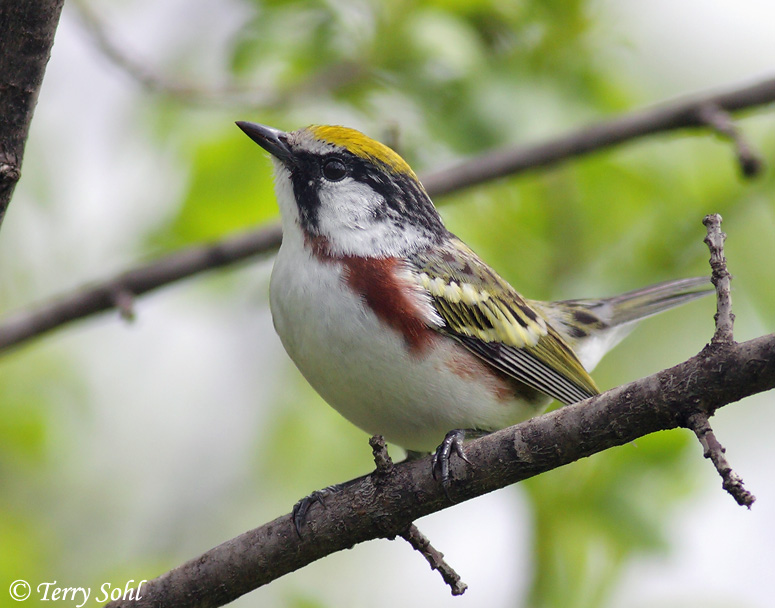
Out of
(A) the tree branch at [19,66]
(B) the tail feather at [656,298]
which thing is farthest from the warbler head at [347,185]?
(A) the tree branch at [19,66]

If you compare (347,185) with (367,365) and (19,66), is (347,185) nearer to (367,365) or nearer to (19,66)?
(367,365)

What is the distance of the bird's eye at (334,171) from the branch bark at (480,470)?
5.73 ft

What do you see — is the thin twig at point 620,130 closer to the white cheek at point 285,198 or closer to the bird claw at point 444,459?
the white cheek at point 285,198

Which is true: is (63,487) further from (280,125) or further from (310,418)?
(280,125)

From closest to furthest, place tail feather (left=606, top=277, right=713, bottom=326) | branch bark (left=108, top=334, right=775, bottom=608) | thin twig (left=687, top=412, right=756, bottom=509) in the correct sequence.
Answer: thin twig (left=687, top=412, right=756, bottom=509)
branch bark (left=108, top=334, right=775, bottom=608)
tail feather (left=606, top=277, right=713, bottom=326)

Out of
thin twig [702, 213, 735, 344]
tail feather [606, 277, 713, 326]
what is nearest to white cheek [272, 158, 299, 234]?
tail feather [606, 277, 713, 326]

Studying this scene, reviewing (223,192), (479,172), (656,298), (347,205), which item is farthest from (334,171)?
A: (656,298)

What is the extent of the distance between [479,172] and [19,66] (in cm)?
287

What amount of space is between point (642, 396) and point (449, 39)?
2738 mm

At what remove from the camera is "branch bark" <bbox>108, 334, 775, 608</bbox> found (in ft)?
8.79

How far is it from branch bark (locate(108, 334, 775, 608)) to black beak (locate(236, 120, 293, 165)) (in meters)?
1.90

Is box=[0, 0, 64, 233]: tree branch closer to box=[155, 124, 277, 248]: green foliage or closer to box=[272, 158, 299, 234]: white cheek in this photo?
box=[272, 158, 299, 234]: white cheek

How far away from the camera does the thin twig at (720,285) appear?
8.79 feet

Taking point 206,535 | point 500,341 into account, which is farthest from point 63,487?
point 500,341
